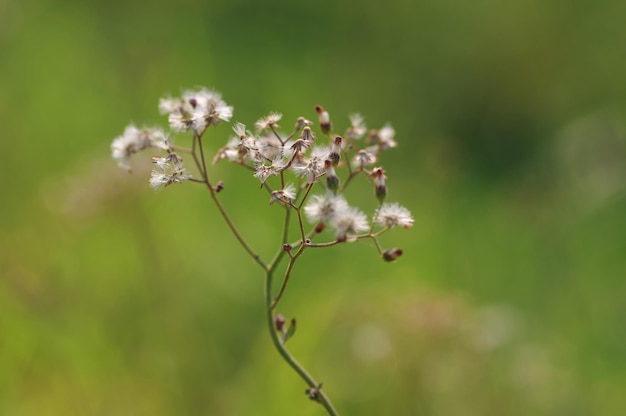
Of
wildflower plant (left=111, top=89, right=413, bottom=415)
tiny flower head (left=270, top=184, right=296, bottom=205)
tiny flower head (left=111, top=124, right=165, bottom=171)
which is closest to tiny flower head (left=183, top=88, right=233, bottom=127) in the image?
wildflower plant (left=111, top=89, right=413, bottom=415)

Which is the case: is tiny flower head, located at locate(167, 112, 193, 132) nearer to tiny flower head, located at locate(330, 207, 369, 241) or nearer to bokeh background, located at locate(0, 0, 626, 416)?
tiny flower head, located at locate(330, 207, 369, 241)

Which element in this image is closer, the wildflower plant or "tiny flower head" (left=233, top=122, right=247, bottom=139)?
the wildflower plant

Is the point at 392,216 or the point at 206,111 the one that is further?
the point at 206,111

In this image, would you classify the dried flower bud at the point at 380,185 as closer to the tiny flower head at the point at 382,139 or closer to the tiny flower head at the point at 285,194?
the tiny flower head at the point at 285,194

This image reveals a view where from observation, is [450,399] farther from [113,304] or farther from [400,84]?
[400,84]

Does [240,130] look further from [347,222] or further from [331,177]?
[347,222]

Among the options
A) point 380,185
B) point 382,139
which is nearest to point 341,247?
point 382,139
